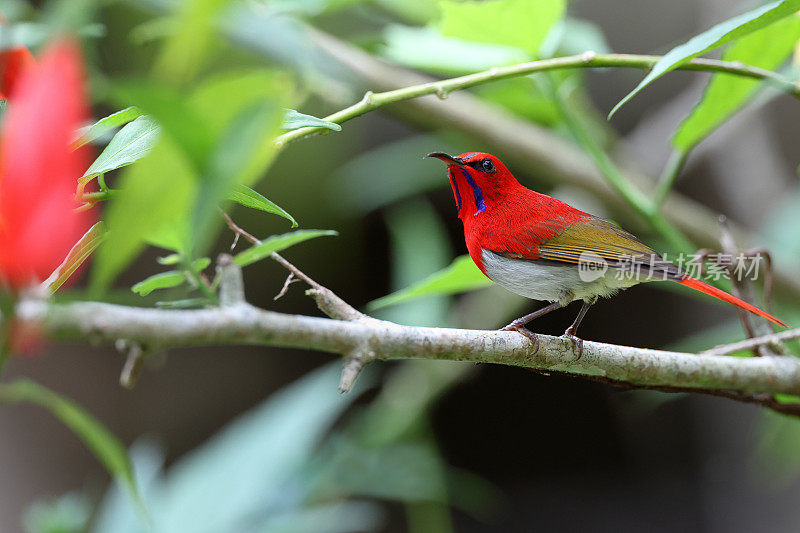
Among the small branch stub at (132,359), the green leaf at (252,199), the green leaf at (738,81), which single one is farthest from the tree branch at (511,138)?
the small branch stub at (132,359)

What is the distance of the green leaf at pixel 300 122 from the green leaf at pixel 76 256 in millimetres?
118

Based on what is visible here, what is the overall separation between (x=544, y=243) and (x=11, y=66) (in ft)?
1.53

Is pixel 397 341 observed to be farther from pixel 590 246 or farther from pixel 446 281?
pixel 590 246

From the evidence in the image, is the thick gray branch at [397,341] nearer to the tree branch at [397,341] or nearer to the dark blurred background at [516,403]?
the tree branch at [397,341]

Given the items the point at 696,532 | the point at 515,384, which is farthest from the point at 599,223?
the point at 696,532

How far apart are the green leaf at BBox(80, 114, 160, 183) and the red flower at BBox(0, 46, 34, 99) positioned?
8 cm

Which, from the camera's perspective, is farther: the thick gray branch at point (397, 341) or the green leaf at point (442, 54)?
the green leaf at point (442, 54)

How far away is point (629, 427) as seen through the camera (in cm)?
212

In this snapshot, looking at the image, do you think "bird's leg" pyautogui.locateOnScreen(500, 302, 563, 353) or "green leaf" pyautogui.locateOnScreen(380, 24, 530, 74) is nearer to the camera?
"bird's leg" pyautogui.locateOnScreen(500, 302, 563, 353)

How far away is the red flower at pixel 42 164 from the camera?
10.1 inches

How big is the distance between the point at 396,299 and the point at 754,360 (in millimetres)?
283

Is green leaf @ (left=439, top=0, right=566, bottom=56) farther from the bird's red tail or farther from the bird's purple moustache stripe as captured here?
the bird's red tail

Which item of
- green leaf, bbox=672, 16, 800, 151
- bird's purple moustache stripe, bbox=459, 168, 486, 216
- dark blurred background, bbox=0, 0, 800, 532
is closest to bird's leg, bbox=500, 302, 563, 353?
bird's purple moustache stripe, bbox=459, 168, 486, 216

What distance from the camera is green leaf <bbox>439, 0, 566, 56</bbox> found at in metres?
0.66
